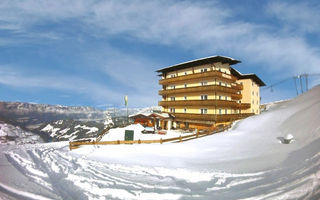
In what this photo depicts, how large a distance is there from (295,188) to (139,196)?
5.26 metres

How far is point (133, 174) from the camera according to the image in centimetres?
808

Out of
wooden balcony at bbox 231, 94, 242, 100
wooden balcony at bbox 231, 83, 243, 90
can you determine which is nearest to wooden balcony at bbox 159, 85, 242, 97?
wooden balcony at bbox 231, 94, 242, 100

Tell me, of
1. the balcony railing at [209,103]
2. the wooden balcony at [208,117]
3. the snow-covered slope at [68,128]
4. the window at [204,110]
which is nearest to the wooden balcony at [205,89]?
the balcony railing at [209,103]

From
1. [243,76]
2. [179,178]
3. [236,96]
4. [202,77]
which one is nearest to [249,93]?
[243,76]

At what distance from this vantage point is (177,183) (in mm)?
6738

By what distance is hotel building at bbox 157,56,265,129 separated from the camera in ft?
102

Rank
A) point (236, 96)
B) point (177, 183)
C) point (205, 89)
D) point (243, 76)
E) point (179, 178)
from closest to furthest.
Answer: point (177, 183) → point (179, 178) → point (205, 89) → point (236, 96) → point (243, 76)

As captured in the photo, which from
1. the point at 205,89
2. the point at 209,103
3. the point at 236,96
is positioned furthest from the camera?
the point at 236,96

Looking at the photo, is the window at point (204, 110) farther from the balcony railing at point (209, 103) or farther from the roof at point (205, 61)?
the roof at point (205, 61)

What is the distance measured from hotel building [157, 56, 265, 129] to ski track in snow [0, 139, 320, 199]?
74.4ft

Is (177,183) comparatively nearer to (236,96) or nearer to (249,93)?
(236,96)

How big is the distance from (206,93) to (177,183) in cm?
2782

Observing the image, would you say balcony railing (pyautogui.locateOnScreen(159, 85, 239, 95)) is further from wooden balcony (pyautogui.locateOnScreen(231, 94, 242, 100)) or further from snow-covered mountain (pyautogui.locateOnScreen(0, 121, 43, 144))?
snow-covered mountain (pyautogui.locateOnScreen(0, 121, 43, 144))

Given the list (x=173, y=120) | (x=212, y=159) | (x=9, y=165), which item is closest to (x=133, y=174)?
(x=212, y=159)
